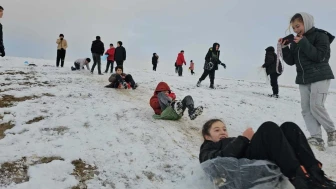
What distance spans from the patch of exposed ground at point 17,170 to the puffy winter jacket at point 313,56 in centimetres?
463

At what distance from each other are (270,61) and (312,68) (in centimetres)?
704

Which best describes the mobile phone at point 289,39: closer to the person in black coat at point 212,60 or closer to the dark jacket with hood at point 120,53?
the person in black coat at point 212,60

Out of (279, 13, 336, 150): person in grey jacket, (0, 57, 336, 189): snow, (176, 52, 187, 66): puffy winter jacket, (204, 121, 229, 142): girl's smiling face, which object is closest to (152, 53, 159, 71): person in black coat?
(176, 52, 187, 66): puffy winter jacket

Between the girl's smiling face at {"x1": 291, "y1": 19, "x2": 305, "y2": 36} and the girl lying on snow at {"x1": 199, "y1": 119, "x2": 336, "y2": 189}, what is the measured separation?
274 centimetres

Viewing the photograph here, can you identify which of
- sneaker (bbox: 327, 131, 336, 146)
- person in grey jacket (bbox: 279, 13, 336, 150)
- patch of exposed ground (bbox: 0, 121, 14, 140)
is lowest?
patch of exposed ground (bbox: 0, 121, 14, 140)

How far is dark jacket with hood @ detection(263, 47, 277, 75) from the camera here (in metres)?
12.8

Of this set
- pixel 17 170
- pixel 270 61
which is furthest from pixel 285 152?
pixel 270 61

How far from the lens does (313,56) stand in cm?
575

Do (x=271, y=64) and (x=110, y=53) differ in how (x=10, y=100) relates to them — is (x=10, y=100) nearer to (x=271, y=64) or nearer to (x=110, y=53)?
(x=271, y=64)

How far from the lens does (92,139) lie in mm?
5461

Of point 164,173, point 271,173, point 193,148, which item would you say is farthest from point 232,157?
point 193,148

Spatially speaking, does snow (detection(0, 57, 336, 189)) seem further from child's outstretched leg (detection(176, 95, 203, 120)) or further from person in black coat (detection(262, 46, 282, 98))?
person in black coat (detection(262, 46, 282, 98))

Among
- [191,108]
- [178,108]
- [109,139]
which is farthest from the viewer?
[178,108]

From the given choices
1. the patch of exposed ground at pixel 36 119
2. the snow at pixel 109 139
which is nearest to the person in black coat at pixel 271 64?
the snow at pixel 109 139
